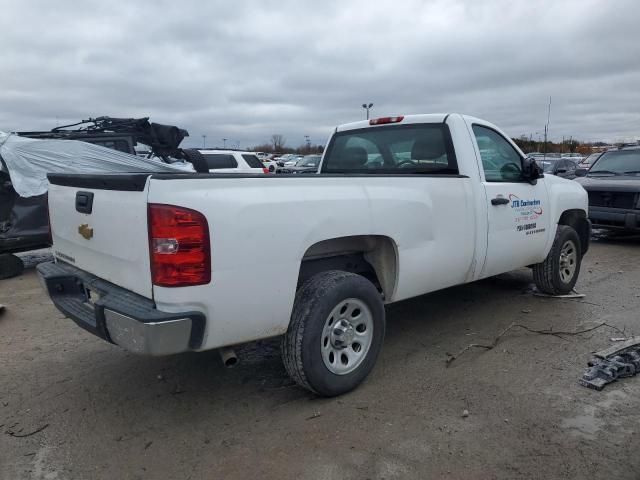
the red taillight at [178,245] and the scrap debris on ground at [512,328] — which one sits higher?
the red taillight at [178,245]

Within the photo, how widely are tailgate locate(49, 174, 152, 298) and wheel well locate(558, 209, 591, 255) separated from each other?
4.90 meters

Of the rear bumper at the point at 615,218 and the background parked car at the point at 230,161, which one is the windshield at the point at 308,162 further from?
the rear bumper at the point at 615,218

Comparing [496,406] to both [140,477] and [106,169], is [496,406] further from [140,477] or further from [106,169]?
[106,169]

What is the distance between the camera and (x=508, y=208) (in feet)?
15.3

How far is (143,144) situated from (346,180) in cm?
725

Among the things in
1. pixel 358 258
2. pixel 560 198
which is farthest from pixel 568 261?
pixel 358 258

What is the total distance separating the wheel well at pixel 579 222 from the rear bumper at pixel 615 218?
3.73 meters

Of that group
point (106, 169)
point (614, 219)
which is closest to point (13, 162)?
point (106, 169)

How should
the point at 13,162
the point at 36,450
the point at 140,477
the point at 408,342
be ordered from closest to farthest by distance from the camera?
the point at 140,477 → the point at 36,450 → the point at 408,342 → the point at 13,162

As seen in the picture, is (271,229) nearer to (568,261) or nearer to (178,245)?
(178,245)

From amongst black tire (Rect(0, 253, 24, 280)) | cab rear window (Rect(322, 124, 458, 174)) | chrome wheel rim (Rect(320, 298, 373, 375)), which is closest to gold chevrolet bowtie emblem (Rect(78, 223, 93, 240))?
chrome wheel rim (Rect(320, 298, 373, 375))

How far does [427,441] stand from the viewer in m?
2.96

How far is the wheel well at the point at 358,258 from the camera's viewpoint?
3547mm

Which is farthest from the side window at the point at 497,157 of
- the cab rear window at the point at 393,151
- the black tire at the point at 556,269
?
the black tire at the point at 556,269
